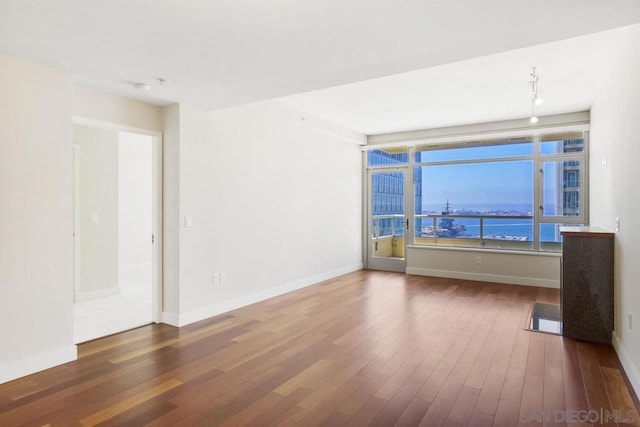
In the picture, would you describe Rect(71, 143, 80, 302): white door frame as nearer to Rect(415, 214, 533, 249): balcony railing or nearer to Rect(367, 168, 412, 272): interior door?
Rect(367, 168, 412, 272): interior door

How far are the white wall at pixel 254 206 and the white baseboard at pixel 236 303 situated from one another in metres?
0.01

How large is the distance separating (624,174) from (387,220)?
15.4 ft

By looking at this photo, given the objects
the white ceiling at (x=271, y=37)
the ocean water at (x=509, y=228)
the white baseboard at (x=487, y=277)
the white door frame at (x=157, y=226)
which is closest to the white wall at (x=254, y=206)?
the white door frame at (x=157, y=226)

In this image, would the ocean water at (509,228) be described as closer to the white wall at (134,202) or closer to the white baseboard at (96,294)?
the white baseboard at (96,294)

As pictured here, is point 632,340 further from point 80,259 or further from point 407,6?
point 80,259

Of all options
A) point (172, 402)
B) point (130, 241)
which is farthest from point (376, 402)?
point (130, 241)

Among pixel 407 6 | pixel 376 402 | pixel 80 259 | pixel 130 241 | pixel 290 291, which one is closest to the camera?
pixel 407 6

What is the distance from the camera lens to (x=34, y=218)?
2.83 m

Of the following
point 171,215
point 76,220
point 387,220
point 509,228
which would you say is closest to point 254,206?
point 171,215

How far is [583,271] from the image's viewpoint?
3.45 meters

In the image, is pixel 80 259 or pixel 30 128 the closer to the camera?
pixel 30 128

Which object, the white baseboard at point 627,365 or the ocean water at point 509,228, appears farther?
the ocean water at point 509,228

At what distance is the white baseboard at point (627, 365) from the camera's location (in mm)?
2453

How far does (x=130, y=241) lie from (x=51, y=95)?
5.24m
